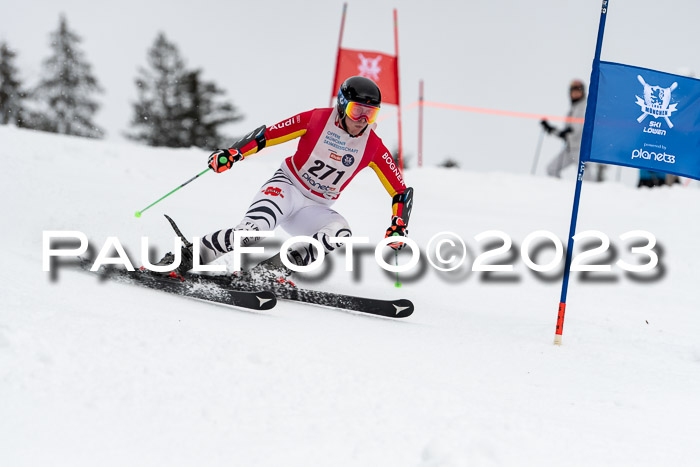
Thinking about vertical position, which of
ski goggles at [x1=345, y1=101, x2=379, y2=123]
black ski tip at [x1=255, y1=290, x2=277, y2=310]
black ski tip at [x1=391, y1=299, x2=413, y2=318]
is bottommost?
black ski tip at [x1=391, y1=299, x2=413, y2=318]

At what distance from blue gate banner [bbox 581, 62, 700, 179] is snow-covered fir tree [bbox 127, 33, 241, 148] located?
92.0ft

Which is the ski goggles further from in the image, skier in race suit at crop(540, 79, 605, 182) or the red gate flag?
the red gate flag

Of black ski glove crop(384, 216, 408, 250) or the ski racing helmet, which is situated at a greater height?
the ski racing helmet

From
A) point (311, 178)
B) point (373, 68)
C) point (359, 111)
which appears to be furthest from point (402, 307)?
point (373, 68)

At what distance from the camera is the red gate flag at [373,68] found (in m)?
11.4

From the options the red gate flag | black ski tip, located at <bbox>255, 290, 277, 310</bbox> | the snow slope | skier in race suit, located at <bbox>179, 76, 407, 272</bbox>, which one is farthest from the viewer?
the red gate flag

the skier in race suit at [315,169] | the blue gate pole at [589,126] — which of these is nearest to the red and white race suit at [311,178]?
the skier in race suit at [315,169]

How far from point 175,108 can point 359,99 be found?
29356mm

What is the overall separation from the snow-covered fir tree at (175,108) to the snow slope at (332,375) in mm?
25820

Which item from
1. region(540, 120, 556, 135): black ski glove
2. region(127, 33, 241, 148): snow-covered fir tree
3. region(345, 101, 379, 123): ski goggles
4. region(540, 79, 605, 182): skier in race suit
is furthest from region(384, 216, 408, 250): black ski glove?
region(127, 33, 241, 148): snow-covered fir tree

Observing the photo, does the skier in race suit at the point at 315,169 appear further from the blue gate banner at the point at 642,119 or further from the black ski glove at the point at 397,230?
the blue gate banner at the point at 642,119

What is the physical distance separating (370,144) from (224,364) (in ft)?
8.19

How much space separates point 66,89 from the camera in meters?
30.2

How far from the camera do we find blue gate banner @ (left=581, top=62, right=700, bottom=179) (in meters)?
3.92
